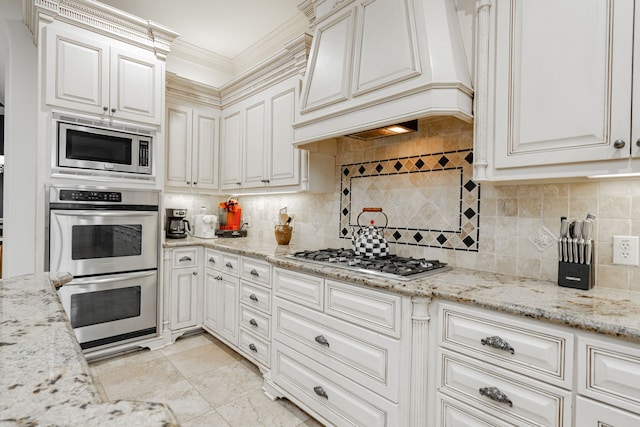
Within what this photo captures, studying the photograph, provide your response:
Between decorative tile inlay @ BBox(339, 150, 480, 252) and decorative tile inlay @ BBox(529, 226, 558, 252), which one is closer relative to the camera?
decorative tile inlay @ BBox(529, 226, 558, 252)

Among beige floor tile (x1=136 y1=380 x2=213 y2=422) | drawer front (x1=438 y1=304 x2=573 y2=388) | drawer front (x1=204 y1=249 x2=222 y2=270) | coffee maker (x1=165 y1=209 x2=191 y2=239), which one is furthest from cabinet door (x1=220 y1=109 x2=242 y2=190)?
drawer front (x1=438 y1=304 x2=573 y2=388)

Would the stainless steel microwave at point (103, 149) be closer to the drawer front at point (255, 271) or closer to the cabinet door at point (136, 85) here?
the cabinet door at point (136, 85)

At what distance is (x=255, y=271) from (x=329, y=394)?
3.26ft

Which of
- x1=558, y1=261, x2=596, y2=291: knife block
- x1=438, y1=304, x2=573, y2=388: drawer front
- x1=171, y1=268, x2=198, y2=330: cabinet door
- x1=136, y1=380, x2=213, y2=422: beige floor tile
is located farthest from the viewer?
x1=171, y1=268, x2=198, y2=330: cabinet door

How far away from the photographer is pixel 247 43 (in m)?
3.50

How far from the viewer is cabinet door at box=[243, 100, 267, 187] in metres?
2.94

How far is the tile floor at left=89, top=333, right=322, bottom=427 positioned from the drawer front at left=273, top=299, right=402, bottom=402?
0.43 meters

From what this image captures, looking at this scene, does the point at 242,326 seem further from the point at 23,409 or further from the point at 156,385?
the point at 23,409

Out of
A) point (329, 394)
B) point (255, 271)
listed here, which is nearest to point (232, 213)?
point (255, 271)

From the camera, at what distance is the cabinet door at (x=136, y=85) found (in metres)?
2.59

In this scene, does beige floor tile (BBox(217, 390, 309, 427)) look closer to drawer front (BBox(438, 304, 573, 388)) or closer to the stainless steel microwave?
drawer front (BBox(438, 304, 573, 388))

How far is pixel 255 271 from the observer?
2.39 meters

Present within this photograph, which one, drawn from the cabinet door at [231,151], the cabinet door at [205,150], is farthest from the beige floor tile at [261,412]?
the cabinet door at [205,150]

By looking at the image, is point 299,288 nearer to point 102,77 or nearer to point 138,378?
point 138,378
